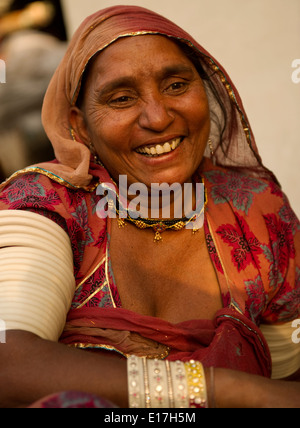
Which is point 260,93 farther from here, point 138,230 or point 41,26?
point 138,230

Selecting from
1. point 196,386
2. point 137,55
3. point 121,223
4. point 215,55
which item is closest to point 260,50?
point 215,55

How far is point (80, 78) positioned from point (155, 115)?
0.34 metres

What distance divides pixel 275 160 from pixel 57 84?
2018 millimetres

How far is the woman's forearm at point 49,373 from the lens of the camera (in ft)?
5.03

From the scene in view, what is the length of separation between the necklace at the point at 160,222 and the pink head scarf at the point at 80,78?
190mm

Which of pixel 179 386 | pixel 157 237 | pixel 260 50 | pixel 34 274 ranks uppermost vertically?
pixel 260 50

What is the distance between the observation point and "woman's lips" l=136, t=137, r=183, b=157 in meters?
2.13

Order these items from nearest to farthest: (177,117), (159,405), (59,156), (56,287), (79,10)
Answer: (159,405) < (56,287) < (177,117) < (59,156) < (79,10)

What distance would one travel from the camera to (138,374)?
1.55m

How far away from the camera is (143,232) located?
223cm

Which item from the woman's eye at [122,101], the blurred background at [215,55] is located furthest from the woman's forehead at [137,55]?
the blurred background at [215,55]

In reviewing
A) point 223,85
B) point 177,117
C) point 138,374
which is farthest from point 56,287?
point 223,85

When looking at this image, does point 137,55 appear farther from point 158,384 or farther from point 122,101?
point 158,384

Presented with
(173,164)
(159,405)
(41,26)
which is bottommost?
(159,405)
